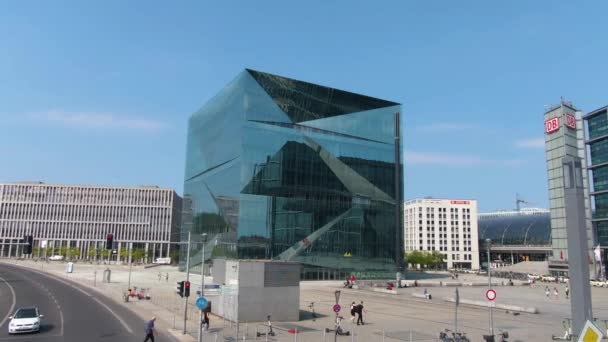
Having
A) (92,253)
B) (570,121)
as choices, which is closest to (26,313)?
(570,121)

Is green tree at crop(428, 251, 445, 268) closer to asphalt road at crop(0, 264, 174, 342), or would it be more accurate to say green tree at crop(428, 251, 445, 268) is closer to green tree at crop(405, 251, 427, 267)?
green tree at crop(405, 251, 427, 267)

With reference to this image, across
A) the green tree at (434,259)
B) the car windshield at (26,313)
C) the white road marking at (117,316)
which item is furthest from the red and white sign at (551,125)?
the car windshield at (26,313)

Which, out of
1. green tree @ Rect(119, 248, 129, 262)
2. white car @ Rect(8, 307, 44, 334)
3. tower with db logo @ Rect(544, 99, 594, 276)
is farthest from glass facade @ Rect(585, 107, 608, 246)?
green tree @ Rect(119, 248, 129, 262)

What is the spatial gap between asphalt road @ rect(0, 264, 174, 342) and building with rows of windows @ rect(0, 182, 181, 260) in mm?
134260

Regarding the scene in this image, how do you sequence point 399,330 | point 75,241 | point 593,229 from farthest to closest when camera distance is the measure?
point 75,241 < point 593,229 < point 399,330

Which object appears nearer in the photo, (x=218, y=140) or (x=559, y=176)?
(x=218, y=140)

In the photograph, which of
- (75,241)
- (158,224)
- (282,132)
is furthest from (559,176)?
(75,241)

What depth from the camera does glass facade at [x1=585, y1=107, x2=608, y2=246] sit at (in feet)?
386

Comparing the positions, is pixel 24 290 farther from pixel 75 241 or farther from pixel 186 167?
pixel 75 241

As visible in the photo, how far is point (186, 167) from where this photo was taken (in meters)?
126

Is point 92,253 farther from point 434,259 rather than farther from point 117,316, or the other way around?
point 117,316

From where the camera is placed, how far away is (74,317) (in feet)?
110

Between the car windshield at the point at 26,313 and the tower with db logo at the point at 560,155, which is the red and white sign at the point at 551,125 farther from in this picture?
the car windshield at the point at 26,313

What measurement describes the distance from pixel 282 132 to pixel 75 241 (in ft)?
435
